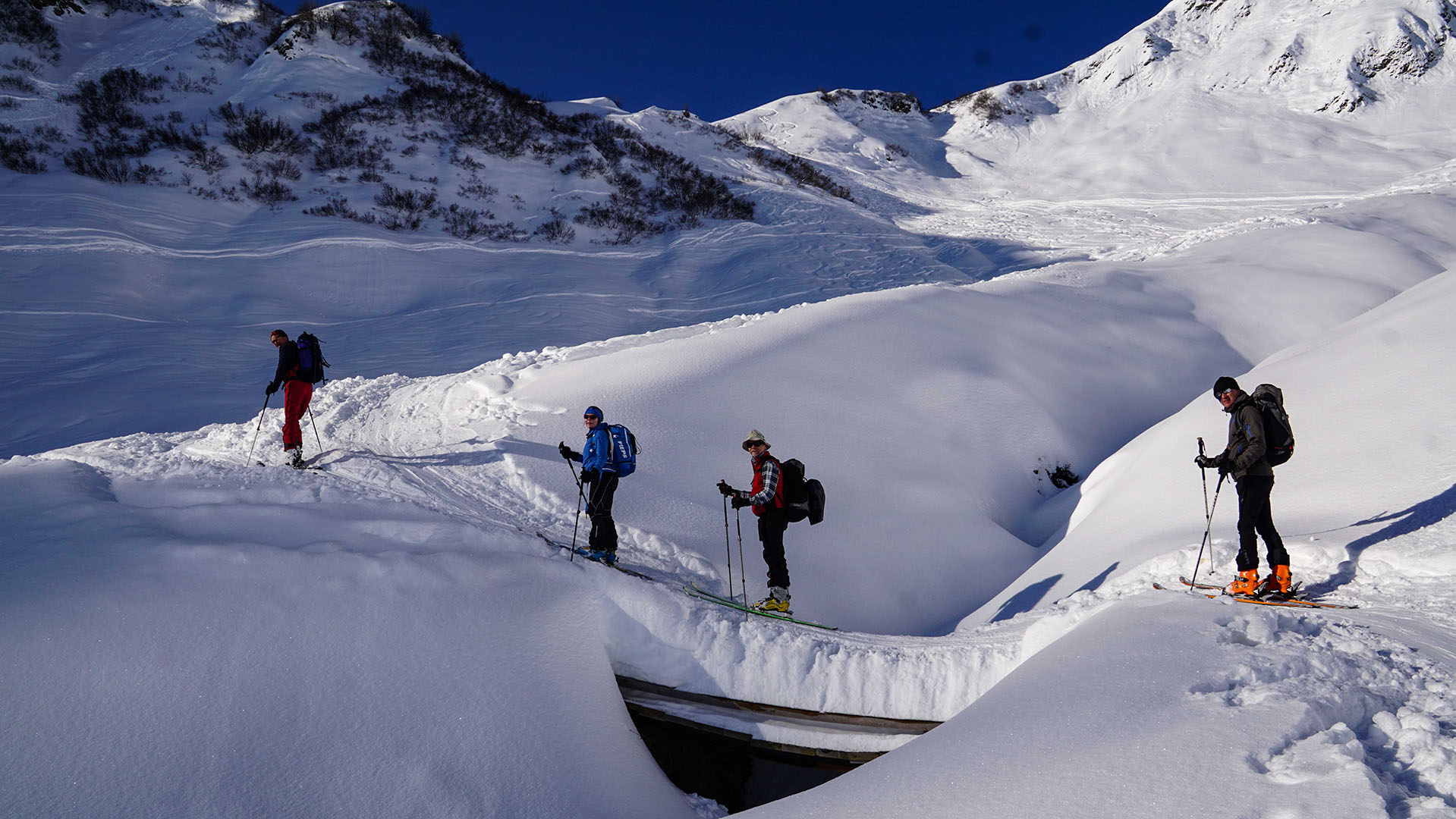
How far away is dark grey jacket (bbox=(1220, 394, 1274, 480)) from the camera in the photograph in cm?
549

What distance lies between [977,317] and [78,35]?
36499mm

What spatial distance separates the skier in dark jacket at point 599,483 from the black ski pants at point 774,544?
4.39 feet

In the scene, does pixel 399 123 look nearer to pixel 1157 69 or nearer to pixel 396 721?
pixel 396 721

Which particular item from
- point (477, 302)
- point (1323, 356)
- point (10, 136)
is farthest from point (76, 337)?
point (1323, 356)

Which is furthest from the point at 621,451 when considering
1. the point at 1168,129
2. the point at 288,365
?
the point at 1168,129

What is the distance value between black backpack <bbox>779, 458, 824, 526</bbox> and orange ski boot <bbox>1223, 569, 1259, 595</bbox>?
313 centimetres

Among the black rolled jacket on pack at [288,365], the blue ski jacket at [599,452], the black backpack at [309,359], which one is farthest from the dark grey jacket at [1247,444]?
the black rolled jacket on pack at [288,365]

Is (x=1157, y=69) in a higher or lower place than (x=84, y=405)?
higher

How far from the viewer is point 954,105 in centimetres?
5288

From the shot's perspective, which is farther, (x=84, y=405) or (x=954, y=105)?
(x=954, y=105)

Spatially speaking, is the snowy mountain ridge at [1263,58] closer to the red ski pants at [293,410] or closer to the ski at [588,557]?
the red ski pants at [293,410]

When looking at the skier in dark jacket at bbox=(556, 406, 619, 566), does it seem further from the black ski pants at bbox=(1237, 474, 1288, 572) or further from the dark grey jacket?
the black ski pants at bbox=(1237, 474, 1288, 572)

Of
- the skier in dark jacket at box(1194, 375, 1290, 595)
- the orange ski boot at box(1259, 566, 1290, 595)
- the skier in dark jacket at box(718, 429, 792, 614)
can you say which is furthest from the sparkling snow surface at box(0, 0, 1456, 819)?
the skier in dark jacket at box(718, 429, 792, 614)

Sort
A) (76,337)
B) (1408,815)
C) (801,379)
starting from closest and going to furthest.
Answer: (1408,815) → (801,379) → (76,337)
